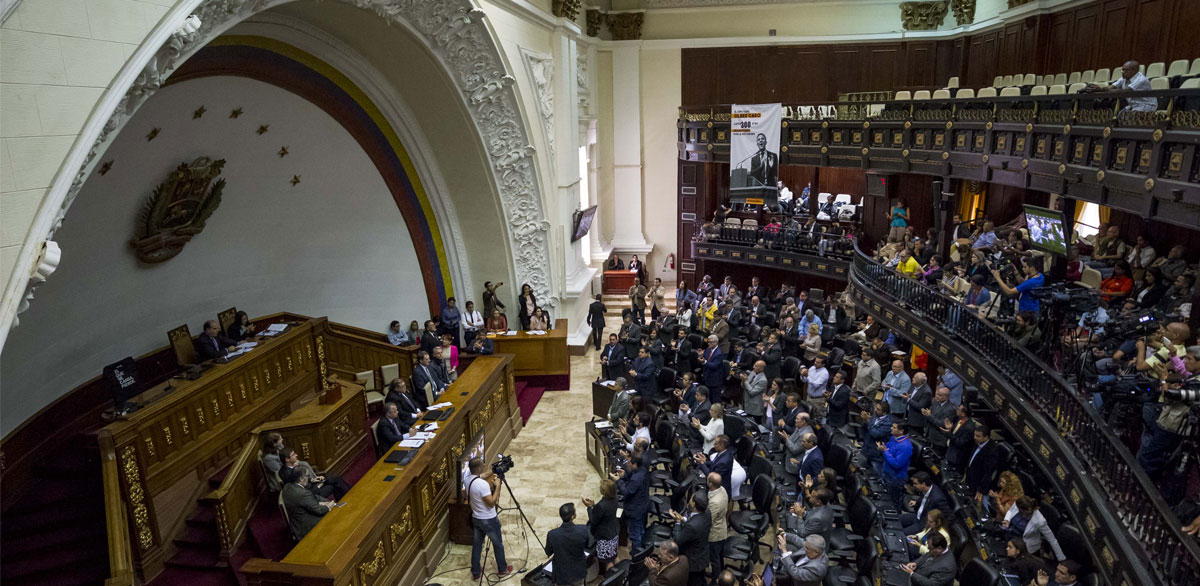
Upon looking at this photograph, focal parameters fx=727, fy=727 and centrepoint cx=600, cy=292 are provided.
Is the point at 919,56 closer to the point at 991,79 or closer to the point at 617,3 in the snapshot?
the point at 991,79

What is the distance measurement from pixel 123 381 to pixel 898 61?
18.4 metres

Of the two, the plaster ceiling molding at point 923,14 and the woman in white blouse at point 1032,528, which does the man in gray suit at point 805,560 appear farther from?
the plaster ceiling molding at point 923,14

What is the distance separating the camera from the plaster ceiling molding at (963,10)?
1747 cm

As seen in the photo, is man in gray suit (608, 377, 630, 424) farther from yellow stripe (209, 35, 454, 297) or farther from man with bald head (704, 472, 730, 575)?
yellow stripe (209, 35, 454, 297)

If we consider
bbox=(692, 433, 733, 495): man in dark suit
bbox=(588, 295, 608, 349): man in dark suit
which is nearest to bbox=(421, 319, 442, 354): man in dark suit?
bbox=(588, 295, 608, 349): man in dark suit

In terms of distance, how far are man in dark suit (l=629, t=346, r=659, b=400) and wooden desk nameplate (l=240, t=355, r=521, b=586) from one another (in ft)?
7.52

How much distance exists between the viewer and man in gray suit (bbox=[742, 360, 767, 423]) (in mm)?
10148

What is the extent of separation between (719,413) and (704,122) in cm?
1103

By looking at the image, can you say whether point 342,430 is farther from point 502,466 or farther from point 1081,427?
Result: point 1081,427

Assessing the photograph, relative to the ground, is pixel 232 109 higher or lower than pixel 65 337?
higher

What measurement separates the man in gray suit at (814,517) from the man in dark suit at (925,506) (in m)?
0.95

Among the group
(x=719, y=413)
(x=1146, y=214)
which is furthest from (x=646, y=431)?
(x=1146, y=214)

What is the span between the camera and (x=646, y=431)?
8.66 meters

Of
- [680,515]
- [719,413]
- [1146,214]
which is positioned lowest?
[680,515]
